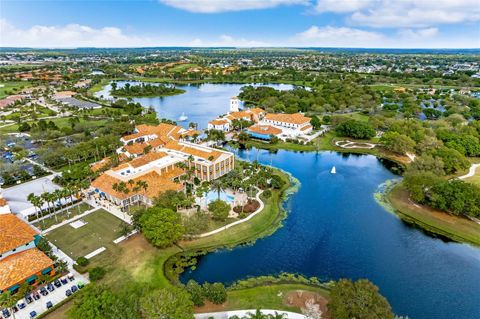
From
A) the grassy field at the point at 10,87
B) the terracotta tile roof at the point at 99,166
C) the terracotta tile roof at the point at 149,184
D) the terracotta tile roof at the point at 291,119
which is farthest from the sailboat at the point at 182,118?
the grassy field at the point at 10,87

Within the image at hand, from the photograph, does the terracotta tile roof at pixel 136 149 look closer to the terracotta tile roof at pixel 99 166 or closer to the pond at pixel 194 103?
the terracotta tile roof at pixel 99 166

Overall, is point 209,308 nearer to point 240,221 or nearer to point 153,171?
point 240,221

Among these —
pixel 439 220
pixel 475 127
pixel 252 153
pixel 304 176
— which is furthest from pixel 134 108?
pixel 475 127

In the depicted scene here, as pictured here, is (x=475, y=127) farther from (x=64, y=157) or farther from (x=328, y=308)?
(x=64, y=157)

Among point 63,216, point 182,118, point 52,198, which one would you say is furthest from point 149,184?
point 182,118

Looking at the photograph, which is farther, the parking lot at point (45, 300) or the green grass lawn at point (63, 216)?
the green grass lawn at point (63, 216)

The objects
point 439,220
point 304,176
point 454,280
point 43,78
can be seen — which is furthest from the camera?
point 43,78

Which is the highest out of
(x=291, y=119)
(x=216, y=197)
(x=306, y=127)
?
(x=291, y=119)
